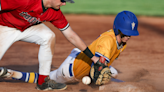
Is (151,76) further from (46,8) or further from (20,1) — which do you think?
(20,1)

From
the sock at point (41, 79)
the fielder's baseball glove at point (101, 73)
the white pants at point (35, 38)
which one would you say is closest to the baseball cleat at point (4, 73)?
the white pants at point (35, 38)

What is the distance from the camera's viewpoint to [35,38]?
12.5 feet

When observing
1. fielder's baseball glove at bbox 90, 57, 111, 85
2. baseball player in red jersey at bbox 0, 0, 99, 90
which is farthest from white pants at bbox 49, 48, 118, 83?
fielder's baseball glove at bbox 90, 57, 111, 85

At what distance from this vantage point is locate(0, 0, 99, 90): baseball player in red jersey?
11.4 ft

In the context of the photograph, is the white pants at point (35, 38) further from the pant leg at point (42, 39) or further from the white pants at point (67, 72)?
the white pants at point (67, 72)

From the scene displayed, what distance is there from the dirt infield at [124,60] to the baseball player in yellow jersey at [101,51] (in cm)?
19

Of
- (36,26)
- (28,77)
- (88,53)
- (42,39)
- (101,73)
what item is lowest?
(28,77)

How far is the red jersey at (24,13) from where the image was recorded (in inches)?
133

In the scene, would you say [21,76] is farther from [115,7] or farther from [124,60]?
[115,7]

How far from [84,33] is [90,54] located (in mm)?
4927

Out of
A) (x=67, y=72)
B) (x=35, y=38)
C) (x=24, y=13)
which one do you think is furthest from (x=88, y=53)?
(x=24, y=13)

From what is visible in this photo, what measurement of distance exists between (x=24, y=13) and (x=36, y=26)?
38 centimetres

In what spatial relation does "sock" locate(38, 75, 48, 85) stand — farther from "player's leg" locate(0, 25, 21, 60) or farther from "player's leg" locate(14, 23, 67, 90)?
"player's leg" locate(0, 25, 21, 60)

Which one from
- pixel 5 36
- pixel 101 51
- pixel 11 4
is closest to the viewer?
pixel 11 4
